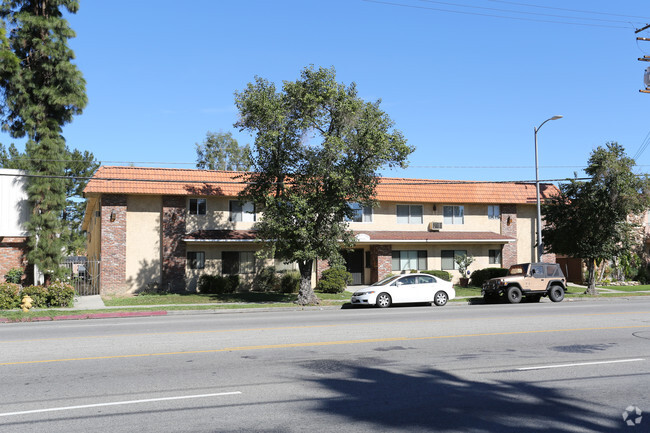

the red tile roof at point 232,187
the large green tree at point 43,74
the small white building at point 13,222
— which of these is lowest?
the small white building at point 13,222

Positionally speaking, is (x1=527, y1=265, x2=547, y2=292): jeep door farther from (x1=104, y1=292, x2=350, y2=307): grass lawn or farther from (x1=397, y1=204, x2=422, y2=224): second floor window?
(x1=397, y1=204, x2=422, y2=224): second floor window

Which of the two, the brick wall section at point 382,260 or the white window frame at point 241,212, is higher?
the white window frame at point 241,212

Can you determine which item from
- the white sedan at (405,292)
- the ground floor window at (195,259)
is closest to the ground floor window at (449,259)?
the white sedan at (405,292)

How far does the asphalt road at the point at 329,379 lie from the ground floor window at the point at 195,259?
55.5 feet

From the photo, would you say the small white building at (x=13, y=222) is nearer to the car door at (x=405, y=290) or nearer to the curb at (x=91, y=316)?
the curb at (x=91, y=316)

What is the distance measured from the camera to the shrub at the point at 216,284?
30312 mm

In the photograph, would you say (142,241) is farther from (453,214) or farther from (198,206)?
(453,214)

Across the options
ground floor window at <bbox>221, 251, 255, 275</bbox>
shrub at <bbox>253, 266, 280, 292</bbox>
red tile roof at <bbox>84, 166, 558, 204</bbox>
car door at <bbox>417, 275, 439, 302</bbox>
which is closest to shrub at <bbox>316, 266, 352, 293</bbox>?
shrub at <bbox>253, 266, 280, 292</bbox>

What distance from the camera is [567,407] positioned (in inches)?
271

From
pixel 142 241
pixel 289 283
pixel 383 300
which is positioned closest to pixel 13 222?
pixel 142 241

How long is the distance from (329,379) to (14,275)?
22836 mm

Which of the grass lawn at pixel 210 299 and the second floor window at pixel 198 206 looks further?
the second floor window at pixel 198 206

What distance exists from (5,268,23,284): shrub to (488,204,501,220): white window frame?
1087 inches

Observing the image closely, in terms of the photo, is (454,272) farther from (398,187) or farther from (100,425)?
(100,425)
